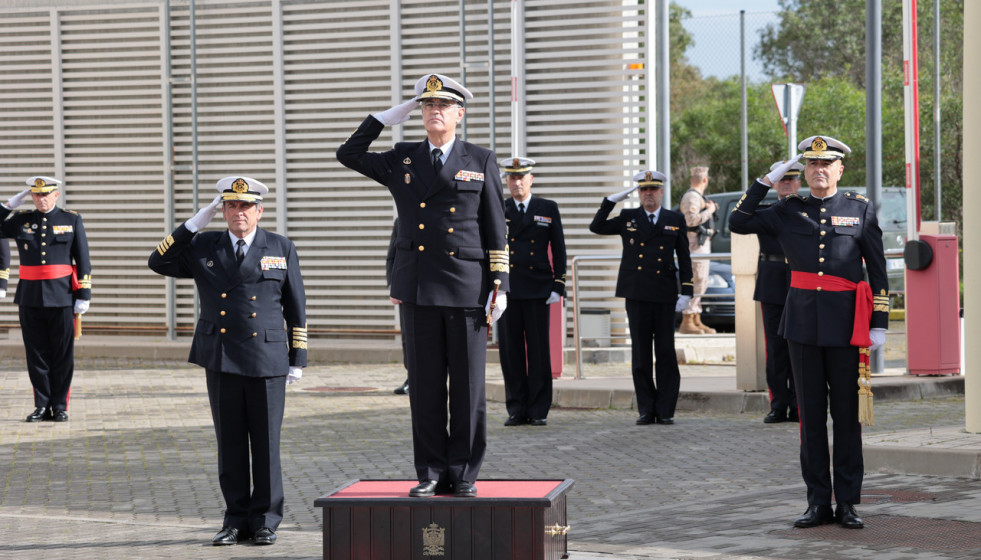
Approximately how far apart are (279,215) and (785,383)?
326 inches

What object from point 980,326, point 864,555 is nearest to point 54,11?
point 980,326

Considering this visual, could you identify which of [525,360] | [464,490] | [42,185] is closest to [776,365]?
[525,360]

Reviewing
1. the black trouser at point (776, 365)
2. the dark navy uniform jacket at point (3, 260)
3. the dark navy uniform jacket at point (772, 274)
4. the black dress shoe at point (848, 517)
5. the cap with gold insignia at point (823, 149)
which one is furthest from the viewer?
the dark navy uniform jacket at point (3, 260)

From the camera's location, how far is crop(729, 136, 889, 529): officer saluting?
776 centimetres

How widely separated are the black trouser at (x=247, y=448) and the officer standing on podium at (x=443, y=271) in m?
0.97

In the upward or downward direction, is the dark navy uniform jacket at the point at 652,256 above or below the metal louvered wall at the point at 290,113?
below

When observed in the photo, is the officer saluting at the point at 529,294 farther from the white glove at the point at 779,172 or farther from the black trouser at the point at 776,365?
the white glove at the point at 779,172

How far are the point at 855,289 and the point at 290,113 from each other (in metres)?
11.7

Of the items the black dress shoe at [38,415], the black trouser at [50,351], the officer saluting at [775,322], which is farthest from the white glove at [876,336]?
the black dress shoe at [38,415]

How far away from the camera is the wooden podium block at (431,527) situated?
653 centimetres

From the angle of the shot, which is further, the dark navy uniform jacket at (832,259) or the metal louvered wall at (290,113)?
the metal louvered wall at (290,113)

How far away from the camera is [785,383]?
1203 cm

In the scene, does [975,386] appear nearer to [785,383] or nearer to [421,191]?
A: [785,383]

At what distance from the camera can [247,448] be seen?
7.69m
